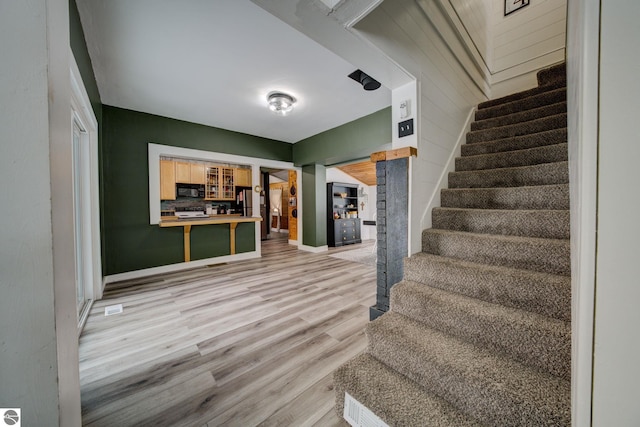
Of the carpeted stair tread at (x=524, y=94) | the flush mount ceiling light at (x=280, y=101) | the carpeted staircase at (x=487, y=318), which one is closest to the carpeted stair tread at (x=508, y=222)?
the carpeted staircase at (x=487, y=318)

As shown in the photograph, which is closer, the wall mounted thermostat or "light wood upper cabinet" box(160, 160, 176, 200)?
the wall mounted thermostat

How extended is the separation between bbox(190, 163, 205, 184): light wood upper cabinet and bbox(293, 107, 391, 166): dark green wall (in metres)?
2.29

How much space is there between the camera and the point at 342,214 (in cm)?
669

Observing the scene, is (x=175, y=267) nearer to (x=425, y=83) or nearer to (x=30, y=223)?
(x=30, y=223)

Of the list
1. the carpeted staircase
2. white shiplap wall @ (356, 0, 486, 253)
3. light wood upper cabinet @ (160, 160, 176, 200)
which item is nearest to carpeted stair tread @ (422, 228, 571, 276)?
the carpeted staircase

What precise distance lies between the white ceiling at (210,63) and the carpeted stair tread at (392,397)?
9.12 feet

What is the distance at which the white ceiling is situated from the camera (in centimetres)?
180

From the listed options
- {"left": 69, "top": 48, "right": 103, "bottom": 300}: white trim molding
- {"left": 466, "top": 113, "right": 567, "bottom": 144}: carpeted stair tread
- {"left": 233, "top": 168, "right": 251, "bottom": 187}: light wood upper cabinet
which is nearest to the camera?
{"left": 466, "top": 113, "right": 567, "bottom": 144}: carpeted stair tread

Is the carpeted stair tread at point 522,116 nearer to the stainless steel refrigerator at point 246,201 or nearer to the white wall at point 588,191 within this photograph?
the white wall at point 588,191

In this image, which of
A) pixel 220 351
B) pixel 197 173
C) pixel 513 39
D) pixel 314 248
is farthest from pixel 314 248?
pixel 513 39

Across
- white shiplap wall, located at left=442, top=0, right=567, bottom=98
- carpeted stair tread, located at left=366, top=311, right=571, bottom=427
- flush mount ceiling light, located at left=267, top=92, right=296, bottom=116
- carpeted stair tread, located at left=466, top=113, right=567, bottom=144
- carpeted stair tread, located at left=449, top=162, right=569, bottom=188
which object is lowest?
carpeted stair tread, located at left=366, top=311, right=571, bottom=427

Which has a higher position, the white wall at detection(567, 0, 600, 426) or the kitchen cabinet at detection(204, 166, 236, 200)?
the kitchen cabinet at detection(204, 166, 236, 200)

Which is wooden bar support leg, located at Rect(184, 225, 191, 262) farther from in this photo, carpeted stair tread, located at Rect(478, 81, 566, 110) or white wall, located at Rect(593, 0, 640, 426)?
carpeted stair tread, located at Rect(478, 81, 566, 110)

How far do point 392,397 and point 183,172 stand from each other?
5566 millimetres
